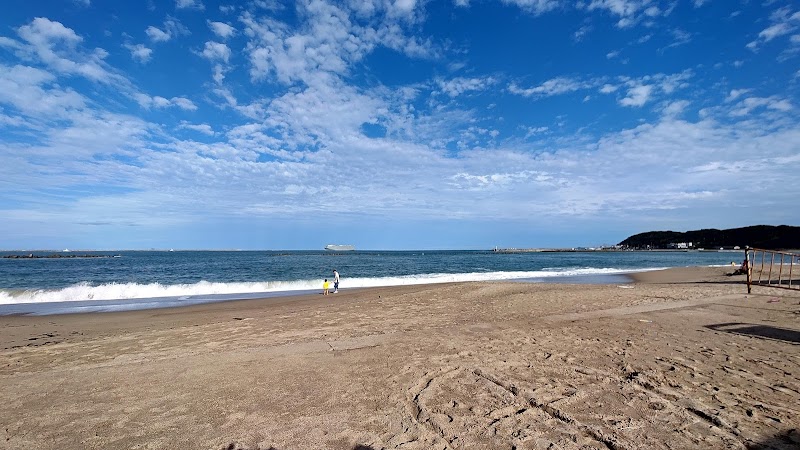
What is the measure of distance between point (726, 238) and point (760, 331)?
7100 inches

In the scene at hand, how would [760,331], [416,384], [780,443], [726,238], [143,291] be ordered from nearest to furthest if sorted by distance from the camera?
1. [780,443]
2. [416,384]
3. [760,331]
4. [143,291]
5. [726,238]

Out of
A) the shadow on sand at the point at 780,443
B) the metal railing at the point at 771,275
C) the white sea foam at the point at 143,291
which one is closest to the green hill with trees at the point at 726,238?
the metal railing at the point at 771,275

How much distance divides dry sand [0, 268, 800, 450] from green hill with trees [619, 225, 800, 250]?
138507 mm

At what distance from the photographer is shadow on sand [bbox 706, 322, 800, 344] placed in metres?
7.80

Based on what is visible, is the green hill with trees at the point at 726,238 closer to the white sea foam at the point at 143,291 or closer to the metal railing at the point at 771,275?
the metal railing at the point at 771,275

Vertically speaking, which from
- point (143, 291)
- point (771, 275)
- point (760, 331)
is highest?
point (760, 331)

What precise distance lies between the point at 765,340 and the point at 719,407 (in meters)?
4.91

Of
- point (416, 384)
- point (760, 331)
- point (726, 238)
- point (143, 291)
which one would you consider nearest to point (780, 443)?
point (416, 384)

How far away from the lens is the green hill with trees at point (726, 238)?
112 meters

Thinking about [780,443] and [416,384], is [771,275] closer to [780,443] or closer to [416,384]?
[780,443]

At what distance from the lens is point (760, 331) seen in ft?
27.5

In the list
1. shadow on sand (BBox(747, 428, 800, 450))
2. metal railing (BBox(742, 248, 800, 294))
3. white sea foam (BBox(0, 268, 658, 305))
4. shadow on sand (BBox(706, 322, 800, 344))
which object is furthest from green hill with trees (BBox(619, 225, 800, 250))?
shadow on sand (BBox(747, 428, 800, 450))

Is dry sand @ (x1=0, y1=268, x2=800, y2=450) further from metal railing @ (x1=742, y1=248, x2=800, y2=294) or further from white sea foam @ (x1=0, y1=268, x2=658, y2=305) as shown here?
white sea foam @ (x1=0, y1=268, x2=658, y2=305)

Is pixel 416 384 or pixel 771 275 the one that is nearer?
pixel 416 384
